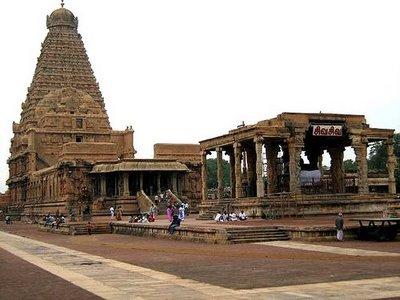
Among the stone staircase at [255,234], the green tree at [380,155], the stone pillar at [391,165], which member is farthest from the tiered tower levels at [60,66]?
the stone staircase at [255,234]

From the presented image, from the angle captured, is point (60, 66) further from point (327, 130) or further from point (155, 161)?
point (327, 130)

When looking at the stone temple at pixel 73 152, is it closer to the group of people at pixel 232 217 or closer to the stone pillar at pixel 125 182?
the stone pillar at pixel 125 182

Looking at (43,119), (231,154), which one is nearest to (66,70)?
(43,119)

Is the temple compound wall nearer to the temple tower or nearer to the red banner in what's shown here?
the red banner

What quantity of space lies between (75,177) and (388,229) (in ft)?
166

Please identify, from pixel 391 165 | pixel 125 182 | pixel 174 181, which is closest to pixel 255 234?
pixel 391 165

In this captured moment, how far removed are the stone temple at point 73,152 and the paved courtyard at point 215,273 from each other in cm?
4484

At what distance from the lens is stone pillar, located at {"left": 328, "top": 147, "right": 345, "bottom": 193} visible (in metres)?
52.0

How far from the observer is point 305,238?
2786 cm

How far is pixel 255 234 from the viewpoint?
29.8 meters

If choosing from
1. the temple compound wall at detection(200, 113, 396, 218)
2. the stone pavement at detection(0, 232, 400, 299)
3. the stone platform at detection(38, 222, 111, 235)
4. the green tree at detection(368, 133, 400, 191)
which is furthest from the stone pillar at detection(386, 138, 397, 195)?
the green tree at detection(368, 133, 400, 191)

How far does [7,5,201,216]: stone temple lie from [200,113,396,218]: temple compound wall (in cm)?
2007

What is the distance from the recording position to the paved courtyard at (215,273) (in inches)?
534

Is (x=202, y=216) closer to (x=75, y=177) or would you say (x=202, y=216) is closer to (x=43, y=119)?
(x=75, y=177)
